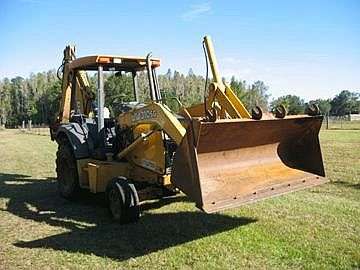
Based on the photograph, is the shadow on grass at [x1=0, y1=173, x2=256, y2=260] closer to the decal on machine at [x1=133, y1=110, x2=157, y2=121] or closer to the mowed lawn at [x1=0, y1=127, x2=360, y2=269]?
the mowed lawn at [x1=0, y1=127, x2=360, y2=269]

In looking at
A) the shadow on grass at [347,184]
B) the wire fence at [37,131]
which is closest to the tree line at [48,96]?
the wire fence at [37,131]

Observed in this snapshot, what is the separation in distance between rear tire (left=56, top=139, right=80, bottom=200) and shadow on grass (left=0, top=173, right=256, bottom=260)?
0.18m

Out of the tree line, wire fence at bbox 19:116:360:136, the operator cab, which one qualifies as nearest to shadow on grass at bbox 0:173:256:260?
the operator cab

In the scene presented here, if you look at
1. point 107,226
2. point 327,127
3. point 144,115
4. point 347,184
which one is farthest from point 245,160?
point 327,127

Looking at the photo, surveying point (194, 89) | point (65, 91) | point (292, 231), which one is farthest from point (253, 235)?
point (194, 89)

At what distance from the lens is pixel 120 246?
5422 mm

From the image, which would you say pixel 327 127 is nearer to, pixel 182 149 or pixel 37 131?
pixel 37 131

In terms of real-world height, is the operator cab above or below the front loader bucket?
above

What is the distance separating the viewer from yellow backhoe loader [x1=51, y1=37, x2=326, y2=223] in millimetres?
5328

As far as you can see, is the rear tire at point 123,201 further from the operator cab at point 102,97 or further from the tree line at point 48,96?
the tree line at point 48,96

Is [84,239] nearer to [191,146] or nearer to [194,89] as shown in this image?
[191,146]

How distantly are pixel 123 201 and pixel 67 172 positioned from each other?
2.36 m

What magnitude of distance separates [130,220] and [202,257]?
162 centimetres

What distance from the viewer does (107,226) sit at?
6.33 metres
